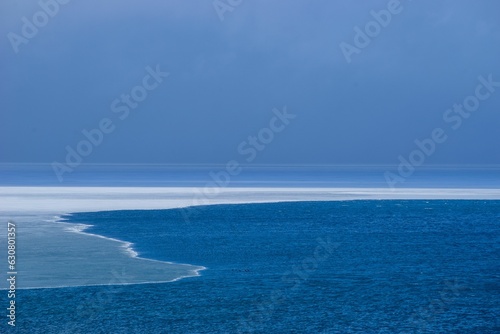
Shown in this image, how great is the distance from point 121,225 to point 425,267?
9903 millimetres

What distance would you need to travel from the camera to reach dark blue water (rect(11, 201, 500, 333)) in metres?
10.8

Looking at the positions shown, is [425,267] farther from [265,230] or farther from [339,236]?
[265,230]

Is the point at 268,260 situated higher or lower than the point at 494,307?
higher

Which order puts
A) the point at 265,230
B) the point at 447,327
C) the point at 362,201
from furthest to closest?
the point at 362,201 → the point at 265,230 → the point at 447,327

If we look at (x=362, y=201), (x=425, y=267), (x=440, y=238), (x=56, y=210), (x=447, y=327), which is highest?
(x=362, y=201)

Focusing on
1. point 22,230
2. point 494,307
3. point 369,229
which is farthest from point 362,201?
point 494,307

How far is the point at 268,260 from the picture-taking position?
16.2 meters

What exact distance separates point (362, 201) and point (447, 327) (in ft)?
82.0

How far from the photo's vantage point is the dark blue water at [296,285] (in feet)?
35.5

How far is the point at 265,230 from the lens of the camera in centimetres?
2223

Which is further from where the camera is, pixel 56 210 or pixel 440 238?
pixel 56 210

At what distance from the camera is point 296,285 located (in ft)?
43.9

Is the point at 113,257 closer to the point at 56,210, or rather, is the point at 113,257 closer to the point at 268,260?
the point at 268,260

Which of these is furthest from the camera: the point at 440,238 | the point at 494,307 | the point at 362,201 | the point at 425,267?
the point at 362,201
